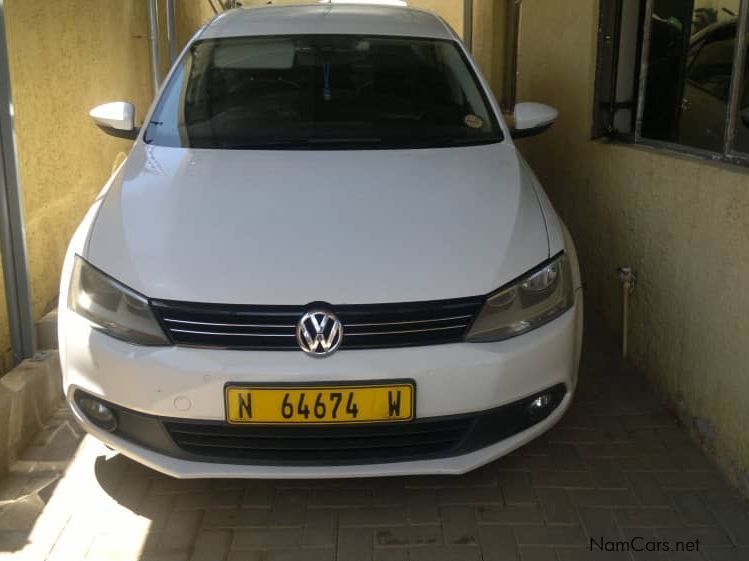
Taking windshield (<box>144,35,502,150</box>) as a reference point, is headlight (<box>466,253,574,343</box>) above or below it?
below

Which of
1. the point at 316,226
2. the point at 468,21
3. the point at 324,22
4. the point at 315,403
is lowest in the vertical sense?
the point at 315,403

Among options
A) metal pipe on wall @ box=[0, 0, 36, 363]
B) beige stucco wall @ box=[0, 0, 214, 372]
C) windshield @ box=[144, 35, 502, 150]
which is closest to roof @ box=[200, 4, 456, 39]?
windshield @ box=[144, 35, 502, 150]

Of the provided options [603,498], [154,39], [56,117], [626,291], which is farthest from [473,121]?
[154,39]

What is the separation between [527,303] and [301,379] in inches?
30.6

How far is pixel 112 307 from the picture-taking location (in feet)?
8.62

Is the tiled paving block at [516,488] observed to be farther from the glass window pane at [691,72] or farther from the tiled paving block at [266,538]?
the glass window pane at [691,72]

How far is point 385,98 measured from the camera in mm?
3791

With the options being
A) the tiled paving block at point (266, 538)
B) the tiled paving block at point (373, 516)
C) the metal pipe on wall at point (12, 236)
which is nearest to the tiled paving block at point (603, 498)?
the tiled paving block at point (373, 516)

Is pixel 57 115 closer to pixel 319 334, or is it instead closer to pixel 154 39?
pixel 319 334

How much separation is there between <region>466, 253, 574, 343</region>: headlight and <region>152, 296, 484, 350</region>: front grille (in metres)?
0.14

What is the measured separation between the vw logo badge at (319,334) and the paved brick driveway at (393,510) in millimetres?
676

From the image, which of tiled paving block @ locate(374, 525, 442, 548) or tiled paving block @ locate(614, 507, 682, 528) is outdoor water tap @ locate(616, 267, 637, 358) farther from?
tiled paving block @ locate(374, 525, 442, 548)

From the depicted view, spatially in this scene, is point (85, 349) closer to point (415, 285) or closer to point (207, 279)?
point (207, 279)

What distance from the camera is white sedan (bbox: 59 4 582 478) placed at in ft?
8.18
